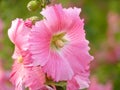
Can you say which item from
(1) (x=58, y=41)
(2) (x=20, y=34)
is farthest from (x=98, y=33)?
(2) (x=20, y=34)

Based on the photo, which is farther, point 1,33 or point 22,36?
point 1,33

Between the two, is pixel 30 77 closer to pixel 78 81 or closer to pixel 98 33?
pixel 78 81

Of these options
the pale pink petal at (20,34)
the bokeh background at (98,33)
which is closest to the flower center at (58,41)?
the pale pink petal at (20,34)

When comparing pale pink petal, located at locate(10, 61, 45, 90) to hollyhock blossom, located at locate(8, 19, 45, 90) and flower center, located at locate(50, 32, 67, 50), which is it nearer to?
hollyhock blossom, located at locate(8, 19, 45, 90)

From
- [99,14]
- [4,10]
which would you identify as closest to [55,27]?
[4,10]

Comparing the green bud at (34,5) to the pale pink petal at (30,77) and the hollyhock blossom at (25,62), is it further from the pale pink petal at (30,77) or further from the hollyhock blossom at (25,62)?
the pale pink petal at (30,77)

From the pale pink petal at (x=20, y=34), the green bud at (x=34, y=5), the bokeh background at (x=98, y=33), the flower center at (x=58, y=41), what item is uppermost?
the green bud at (x=34, y=5)

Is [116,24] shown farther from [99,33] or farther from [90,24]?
[90,24]
